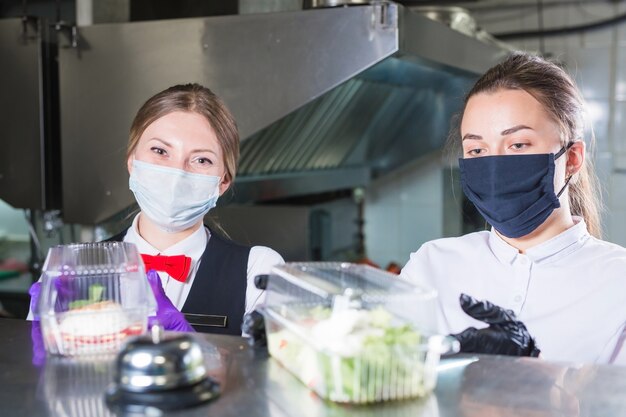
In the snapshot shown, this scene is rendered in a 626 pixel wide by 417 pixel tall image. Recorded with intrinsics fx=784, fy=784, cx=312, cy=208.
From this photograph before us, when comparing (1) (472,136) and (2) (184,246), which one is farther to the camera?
(2) (184,246)

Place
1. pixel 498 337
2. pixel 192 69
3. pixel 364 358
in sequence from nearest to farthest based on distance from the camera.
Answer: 1. pixel 364 358
2. pixel 498 337
3. pixel 192 69

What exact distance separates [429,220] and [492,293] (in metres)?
3.18

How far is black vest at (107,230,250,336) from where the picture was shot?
1759mm

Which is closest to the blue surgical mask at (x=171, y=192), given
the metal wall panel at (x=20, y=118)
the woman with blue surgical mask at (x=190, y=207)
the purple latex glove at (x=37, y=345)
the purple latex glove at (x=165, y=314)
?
the woman with blue surgical mask at (x=190, y=207)

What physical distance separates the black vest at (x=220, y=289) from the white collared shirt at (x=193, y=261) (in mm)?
13

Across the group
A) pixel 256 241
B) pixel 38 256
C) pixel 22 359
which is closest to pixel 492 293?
pixel 22 359

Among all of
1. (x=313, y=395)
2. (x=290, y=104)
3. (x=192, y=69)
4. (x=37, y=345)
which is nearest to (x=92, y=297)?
(x=37, y=345)

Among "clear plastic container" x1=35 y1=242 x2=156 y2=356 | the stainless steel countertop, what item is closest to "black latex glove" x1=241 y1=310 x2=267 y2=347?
the stainless steel countertop

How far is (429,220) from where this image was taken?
15.6 feet

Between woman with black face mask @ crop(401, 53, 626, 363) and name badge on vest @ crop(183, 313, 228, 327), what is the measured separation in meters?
0.46

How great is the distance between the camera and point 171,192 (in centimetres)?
169

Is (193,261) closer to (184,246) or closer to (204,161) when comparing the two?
(184,246)

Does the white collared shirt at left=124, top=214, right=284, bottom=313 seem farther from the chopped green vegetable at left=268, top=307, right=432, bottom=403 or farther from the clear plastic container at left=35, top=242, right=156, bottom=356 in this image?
the chopped green vegetable at left=268, top=307, right=432, bottom=403

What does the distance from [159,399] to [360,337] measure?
0.24m
